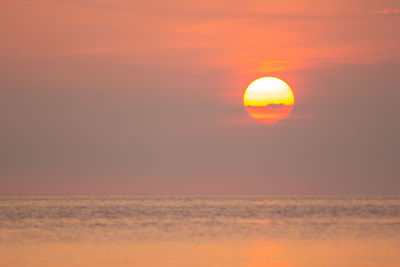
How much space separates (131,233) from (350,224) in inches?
719

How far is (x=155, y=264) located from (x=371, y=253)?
10.7m

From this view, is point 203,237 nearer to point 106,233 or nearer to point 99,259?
point 106,233

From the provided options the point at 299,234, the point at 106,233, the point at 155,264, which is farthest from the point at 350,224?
the point at 155,264

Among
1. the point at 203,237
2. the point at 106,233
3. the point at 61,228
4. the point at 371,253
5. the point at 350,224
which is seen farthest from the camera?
the point at 350,224

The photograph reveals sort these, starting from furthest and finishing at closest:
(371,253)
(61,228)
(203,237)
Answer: (61,228), (203,237), (371,253)

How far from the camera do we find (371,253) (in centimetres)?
3394

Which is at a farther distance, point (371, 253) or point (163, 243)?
point (163, 243)

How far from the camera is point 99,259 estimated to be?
31797 mm

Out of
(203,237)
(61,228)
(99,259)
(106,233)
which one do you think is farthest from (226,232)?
(99,259)

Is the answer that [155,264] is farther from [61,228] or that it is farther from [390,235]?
[61,228]

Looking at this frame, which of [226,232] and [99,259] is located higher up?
[226,232]

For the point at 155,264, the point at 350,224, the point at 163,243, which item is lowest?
the point at 155,264

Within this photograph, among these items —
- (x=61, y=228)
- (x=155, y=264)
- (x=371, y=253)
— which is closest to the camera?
(x=155, y=264)

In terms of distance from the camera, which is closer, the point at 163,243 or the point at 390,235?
the point at 163,243
